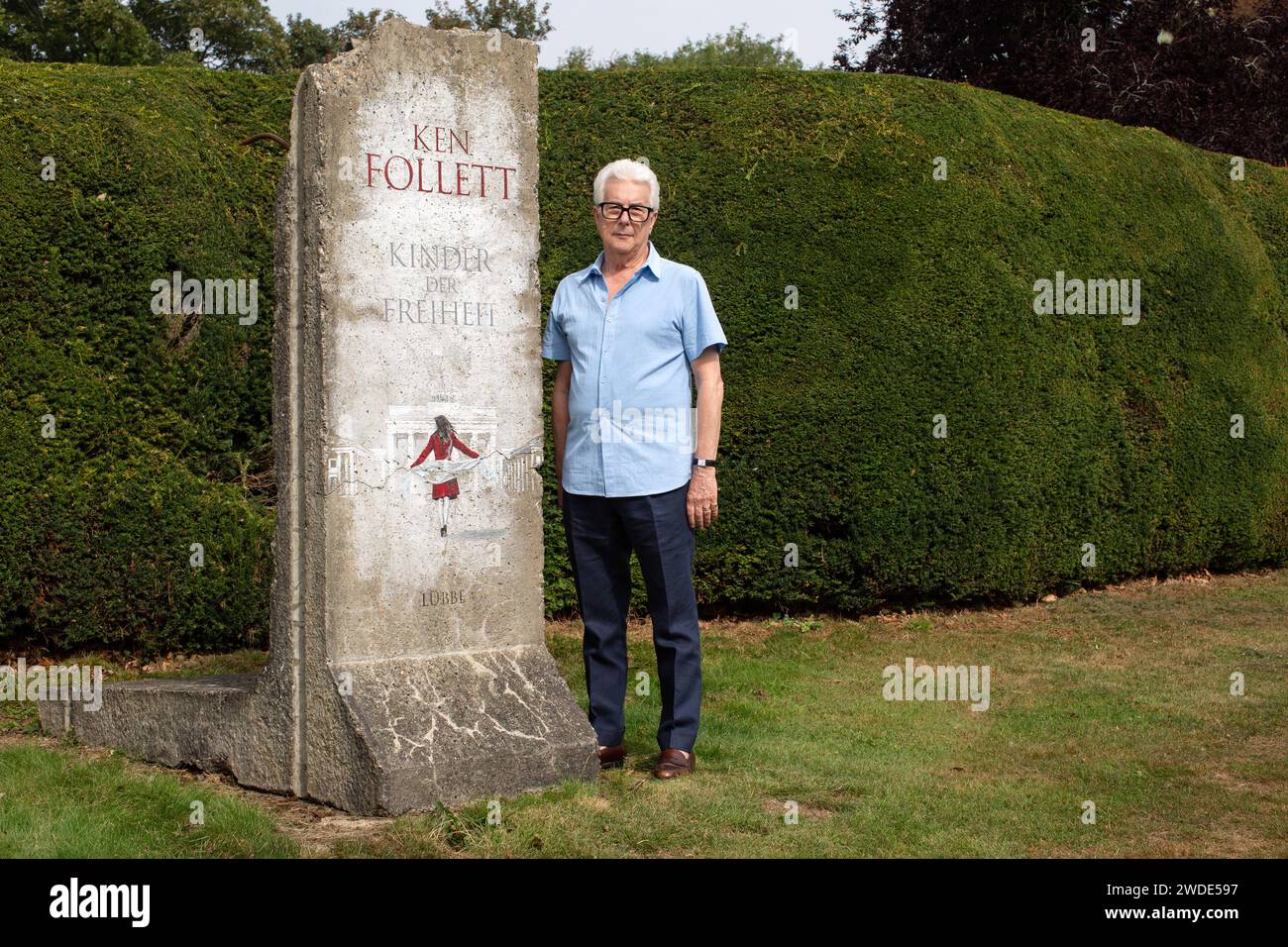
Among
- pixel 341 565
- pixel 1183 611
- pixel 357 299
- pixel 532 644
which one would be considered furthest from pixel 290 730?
pixel 1183 611

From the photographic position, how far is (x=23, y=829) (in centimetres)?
434

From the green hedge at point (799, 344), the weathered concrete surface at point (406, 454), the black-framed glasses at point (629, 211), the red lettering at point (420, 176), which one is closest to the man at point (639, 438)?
the black-framed glasses at point (629, 211)

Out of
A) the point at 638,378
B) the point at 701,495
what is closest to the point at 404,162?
the point at 638,378

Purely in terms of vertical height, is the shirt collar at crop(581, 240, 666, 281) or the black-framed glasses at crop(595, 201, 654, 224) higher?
the black-framed glasses at crop(595, 201, 654, 224)

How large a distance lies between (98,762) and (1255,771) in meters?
4.71

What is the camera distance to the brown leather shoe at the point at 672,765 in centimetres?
504

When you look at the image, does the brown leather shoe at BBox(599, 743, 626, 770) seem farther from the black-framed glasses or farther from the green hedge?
the green hedge

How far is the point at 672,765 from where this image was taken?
5055 millimetres

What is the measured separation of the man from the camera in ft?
16.3

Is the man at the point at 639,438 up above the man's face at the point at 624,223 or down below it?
below

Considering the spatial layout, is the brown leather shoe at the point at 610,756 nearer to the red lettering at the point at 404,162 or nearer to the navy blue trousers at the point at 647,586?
the navy blue trousers at the point at 647,586

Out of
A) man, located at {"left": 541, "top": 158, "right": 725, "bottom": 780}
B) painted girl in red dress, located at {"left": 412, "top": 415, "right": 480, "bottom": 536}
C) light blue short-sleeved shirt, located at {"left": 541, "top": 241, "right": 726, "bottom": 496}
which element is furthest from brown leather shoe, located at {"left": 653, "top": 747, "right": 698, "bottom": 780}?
painted girl in red dress, located at {"left": 412, "top": 415, "right": 480, "bottom": 536}

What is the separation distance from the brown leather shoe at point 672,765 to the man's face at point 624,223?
6.24 feet

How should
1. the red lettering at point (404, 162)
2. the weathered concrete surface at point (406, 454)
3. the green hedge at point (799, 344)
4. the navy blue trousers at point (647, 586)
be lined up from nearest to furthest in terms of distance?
the weathered concrete surface at point (406, 454) < the red lettering at point (404, 162) < the navy blue trousers at point (647, 586) < the green hedge at point (799, 344)
